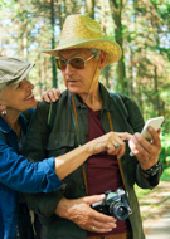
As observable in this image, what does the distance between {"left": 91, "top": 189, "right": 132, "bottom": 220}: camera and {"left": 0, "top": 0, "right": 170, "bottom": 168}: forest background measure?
8.50 m

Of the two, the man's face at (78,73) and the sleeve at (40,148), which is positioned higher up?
the man's face at (78,73)

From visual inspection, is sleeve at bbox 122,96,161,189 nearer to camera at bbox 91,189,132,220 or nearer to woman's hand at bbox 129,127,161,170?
woman's hand at bbox 129,127,161,170

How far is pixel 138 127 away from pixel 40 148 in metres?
0.61

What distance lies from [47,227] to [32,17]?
9.35m

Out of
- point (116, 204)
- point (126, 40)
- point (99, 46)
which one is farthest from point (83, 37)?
point (126, 40)

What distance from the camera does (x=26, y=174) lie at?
7.38ft

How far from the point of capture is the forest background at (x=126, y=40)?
37.0 feet

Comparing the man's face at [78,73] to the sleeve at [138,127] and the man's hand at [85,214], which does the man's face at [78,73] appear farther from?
the man's hand at [85,214]

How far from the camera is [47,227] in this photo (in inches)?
97.1

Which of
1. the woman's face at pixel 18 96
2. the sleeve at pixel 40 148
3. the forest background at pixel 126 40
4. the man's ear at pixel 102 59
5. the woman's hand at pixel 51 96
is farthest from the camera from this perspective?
the forest background at pixel 126 40

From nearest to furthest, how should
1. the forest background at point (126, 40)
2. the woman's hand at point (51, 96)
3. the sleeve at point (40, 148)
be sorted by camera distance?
the sleeve at point (40, 148), the woman's hand at point (51, 96), the forest background at point (126, 40)

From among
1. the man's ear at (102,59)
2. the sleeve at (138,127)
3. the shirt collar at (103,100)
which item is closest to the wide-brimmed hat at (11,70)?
the shirt collar at (103,100)

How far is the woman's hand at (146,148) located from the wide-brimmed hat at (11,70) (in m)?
0.67

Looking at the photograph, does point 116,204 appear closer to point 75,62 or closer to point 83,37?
point 75,62
